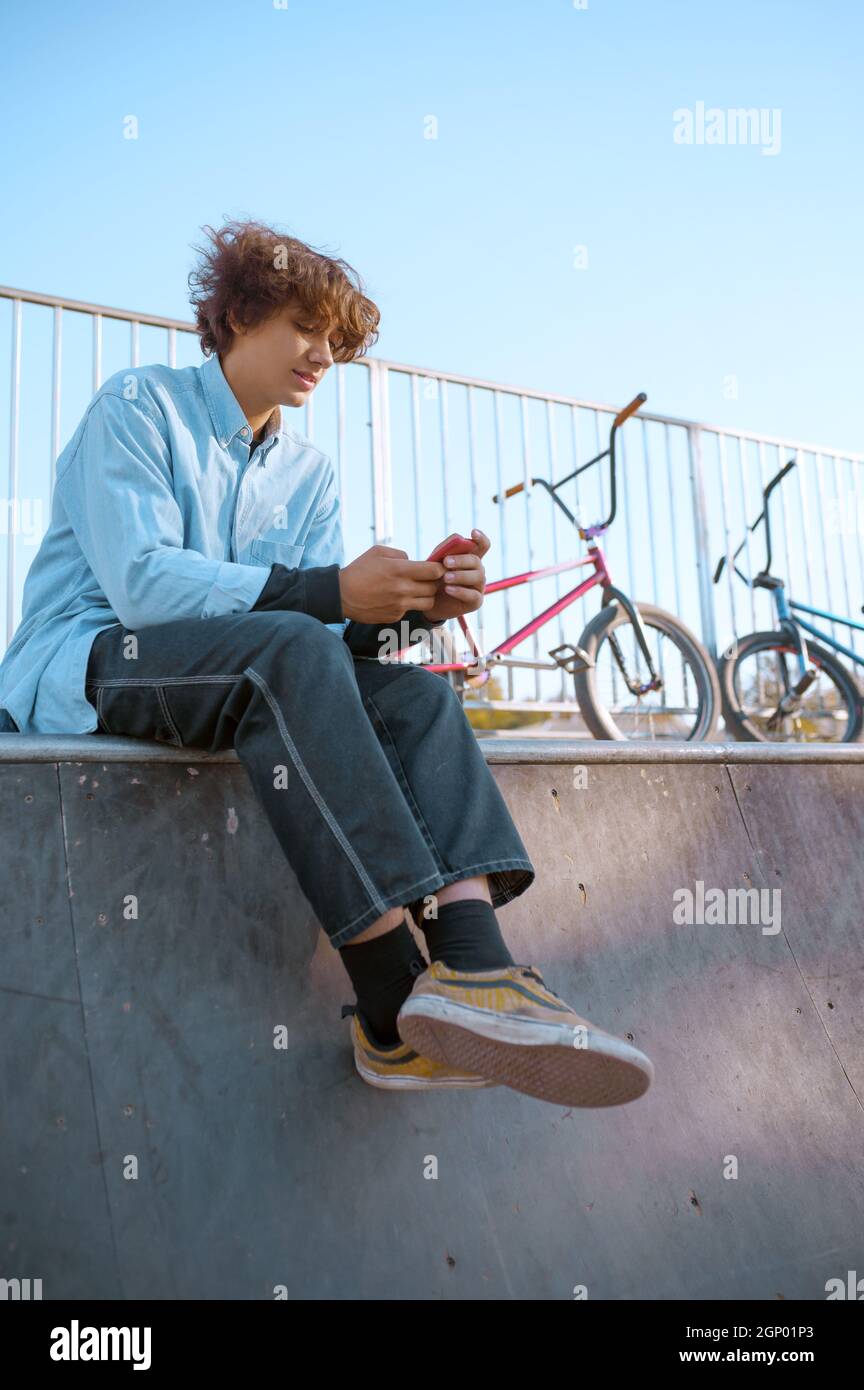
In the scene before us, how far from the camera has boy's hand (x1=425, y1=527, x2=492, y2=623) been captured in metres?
1.78

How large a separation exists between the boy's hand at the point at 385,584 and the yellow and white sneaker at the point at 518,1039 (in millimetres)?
595

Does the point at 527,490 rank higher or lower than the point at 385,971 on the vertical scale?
higher

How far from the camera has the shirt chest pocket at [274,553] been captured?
2.04 metres

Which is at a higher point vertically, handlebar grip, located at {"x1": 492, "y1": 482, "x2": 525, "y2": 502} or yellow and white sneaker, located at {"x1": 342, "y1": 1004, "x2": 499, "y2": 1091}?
handlebar grip, located at {"x1": 492, "y1": 482, "x2": 525, "y2": 502}

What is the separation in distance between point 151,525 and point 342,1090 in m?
0.95

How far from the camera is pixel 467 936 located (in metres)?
1.46

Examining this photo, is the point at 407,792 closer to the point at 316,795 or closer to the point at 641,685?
the point at 316,795

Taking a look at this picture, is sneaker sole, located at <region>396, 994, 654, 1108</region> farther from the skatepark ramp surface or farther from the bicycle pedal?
the bicycle pedal

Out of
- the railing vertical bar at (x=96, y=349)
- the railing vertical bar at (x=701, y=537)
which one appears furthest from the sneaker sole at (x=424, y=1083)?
the railing vertical bar at (x=701, y=537)

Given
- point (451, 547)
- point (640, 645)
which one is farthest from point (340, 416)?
point (451, 547)

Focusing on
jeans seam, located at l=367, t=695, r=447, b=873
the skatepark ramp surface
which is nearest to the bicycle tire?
the skatepark ramp surface

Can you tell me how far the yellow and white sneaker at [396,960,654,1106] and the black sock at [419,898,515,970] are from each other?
0.02 metres

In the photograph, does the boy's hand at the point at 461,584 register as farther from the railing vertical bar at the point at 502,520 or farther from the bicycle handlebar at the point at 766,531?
the bicycle handlebar at the point at 766,531
